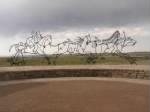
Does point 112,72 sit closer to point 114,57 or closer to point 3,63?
point 114,57

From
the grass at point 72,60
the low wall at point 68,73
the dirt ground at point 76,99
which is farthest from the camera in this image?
the grass at point 72,60

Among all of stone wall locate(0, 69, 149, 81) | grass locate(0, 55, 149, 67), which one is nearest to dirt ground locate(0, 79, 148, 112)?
stone wall locate(0, 69, 149, 81)

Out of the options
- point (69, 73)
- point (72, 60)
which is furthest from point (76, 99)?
point (72, 60)

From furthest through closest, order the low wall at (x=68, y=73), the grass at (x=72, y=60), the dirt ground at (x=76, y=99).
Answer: the grass at (x=72, y=60), the low wall at (x=68, y=73), the dirt ground at (x=76, y=99)

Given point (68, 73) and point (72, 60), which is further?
point (72, 60)

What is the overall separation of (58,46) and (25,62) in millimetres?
2640

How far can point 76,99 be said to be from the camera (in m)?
8.05

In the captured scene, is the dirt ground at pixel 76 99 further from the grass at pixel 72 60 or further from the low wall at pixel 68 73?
the grass at pixel 72 60

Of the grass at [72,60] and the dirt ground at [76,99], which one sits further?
the grass at [72,60]

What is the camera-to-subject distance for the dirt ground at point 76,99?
6.88m

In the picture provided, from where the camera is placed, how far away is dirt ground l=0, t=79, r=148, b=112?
6.88 m

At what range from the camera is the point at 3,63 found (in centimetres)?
1622

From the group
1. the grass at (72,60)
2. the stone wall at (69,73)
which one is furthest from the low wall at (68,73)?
the grass at (72,60)

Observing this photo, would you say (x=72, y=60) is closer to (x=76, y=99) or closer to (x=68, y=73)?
(x=68, y=73)
